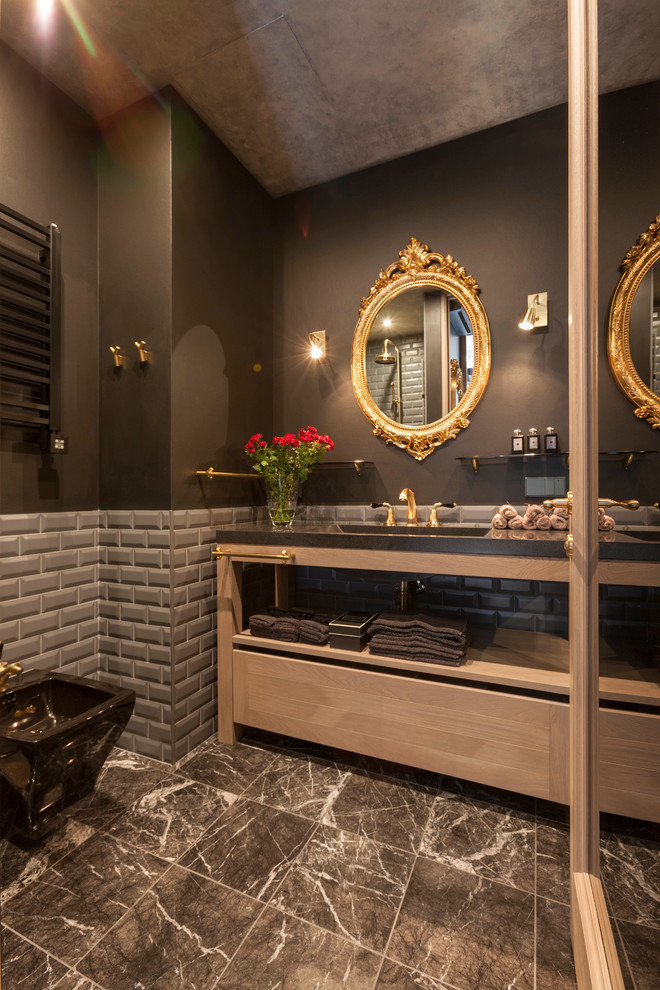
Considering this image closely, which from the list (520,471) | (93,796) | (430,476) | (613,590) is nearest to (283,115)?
(430,476)

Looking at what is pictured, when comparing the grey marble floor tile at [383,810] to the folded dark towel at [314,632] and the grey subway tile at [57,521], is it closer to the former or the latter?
the folded dark towel at [314,632]

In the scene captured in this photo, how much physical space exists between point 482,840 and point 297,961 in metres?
0.67

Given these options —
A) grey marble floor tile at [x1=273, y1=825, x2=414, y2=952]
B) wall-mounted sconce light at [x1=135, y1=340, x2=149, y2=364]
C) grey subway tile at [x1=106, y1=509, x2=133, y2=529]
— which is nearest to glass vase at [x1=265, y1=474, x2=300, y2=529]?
grey subway tile at [x1=106, y1=509, x2=133, y2=529]

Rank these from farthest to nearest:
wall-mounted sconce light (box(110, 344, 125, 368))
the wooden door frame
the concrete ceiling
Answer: wall-mounted sconce light (box(110, 344, 125, 368)) → the concrete ceiling → the wooden door frame

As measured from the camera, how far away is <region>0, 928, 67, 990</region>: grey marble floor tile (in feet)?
3.51

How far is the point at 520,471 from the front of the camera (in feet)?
7.18

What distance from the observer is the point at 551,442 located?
2082mm

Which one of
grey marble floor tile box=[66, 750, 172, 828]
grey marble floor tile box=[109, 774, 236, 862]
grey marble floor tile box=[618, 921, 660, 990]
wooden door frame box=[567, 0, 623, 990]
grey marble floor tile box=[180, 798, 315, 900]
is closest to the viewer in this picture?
grey marble floor tile box=[618, 921, 660, 990]

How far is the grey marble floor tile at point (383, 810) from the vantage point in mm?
1522

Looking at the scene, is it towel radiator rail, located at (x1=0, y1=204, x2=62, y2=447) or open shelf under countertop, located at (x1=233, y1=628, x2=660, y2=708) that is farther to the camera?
towel radiator rail, located at (x1=0, y1=204, x2=62, y2=447)

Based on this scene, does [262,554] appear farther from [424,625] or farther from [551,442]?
[551,442]

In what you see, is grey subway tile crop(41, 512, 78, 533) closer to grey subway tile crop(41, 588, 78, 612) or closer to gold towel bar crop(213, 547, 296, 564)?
grey subway tile crop(41, 588, 78, 612)

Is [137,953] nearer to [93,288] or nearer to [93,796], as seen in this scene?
[93,796]

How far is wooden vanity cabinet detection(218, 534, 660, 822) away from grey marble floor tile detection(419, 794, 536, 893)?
0.14 metres
